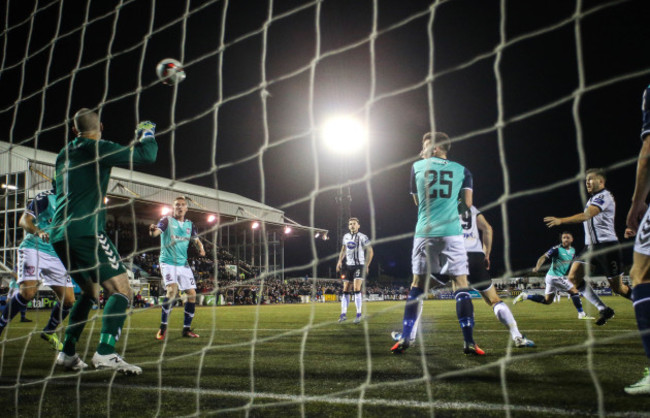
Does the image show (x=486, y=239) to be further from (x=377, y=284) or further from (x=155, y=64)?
(x=377, y=284)

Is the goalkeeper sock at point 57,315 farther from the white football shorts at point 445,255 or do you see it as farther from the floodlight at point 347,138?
the floodlight at point 347,138

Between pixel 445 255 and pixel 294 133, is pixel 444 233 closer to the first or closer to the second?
pixel 445 255

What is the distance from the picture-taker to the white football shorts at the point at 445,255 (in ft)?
14.1

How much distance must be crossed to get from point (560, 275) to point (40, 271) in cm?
790

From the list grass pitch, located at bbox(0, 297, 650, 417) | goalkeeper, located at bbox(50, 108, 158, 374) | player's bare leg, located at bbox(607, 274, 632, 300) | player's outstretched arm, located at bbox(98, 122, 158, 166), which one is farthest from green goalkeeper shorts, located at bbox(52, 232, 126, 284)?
Answer: player's bare leg, located at bbox(607, 274, 632, 300)

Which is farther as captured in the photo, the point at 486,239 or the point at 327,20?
the point at 486,239

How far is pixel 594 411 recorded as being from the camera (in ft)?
7.60

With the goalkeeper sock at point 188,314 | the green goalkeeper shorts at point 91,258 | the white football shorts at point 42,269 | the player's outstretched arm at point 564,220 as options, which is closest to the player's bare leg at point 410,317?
the player's outstretched arm at point 564,220

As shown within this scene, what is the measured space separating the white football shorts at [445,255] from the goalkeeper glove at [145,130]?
2396 mm

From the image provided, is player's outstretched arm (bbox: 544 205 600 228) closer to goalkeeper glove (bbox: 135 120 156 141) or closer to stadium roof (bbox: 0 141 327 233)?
goalkeeper glove (bbox: 135 120 156 141)

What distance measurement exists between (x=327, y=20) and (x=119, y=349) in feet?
14.3

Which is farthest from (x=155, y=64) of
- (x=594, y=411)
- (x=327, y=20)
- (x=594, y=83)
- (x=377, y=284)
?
(x=377, y=284)

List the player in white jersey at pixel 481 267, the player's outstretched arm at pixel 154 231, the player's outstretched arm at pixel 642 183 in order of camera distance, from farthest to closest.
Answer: the player's outstretched arm at pixel 154 231 < the player in white jersey at pixel 481 267 < the player's outstretched arm at pixel 642 183

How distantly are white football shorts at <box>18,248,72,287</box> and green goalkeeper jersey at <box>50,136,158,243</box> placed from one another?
7.67ft
